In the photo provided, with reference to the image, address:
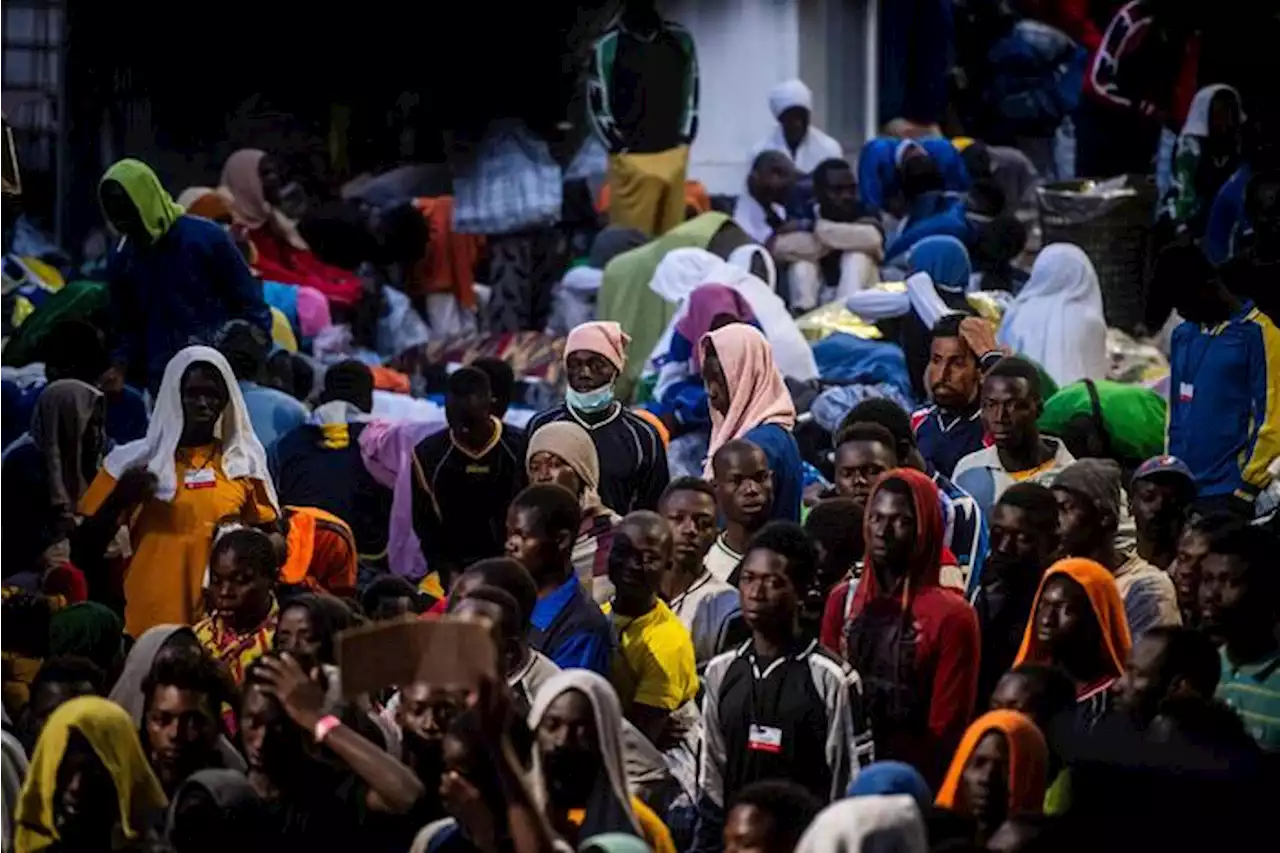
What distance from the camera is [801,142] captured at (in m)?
19.4

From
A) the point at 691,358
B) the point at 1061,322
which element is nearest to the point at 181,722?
the point at 691,358

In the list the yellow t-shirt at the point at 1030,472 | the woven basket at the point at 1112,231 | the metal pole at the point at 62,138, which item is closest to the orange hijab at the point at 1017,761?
the yellow t-shirt at the point at 1030,472

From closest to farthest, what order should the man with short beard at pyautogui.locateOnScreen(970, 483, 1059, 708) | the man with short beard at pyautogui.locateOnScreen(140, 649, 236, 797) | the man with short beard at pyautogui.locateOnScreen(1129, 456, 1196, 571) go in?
1. the man with short beard at pyautogui.locateOnScreen(140, 649, 236, 797)
2. the man with short beard at pyautogui.locateOnScreen(970, 483, 1059, 708)
3. the man with short beard at pyautogui.locateOnScreen(1129, 456, 1196, 571)

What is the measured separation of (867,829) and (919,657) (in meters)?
2.17

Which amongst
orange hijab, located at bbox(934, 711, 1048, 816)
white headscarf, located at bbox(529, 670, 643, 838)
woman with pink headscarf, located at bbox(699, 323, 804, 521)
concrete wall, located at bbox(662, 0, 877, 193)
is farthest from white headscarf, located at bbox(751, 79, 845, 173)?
white headscarf, located at bbox(529, 670, 643, 838)

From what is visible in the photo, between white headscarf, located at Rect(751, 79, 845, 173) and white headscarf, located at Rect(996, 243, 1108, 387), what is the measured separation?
3932mm

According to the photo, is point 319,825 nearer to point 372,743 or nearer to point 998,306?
point 372,743

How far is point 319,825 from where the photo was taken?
30.6ft

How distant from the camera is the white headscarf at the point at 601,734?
8.92 meters

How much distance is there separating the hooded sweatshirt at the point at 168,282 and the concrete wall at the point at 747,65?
6252 mm

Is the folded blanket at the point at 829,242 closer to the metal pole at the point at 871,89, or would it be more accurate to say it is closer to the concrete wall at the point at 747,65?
the concrete wall at the point at 747,65

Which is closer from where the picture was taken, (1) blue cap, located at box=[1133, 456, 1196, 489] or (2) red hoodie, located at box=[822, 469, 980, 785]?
(2) red hoodie, located at box=[822, 469, 980, 785]

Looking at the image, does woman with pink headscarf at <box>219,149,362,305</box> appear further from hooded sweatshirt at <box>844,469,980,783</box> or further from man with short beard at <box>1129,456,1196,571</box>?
hooded sweatshirt at <box>844,469,980,783</box>

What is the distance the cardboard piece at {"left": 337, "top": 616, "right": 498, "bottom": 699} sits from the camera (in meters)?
8.34
